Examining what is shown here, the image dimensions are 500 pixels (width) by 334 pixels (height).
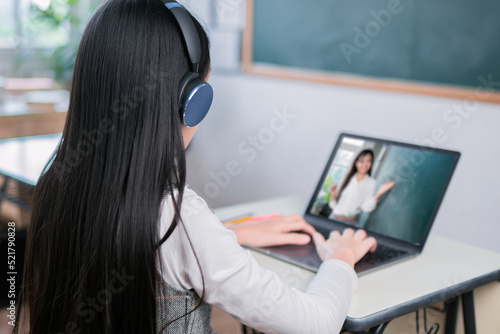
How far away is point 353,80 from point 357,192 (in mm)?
898

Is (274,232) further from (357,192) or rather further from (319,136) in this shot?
(319,136)

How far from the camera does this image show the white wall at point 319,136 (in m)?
1.81

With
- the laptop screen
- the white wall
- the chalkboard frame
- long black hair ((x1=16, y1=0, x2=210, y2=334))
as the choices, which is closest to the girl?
long black hair ((x1=16, y1=0, x2=210, y2=334))

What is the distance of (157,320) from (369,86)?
1.48 meters

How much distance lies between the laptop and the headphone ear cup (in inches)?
17.1

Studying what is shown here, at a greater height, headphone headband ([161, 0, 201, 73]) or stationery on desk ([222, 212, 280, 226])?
headphone headband ([161, 0, 201, 73])

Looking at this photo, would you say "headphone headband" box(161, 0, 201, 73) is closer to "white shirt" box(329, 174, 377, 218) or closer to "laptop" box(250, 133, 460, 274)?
"laptop" box(250, 133, 460, 274)

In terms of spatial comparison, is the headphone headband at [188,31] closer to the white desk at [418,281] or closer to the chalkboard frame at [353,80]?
the white desk at [418,281]

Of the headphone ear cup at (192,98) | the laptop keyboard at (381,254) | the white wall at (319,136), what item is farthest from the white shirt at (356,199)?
the headphone ear cup at (192,98)

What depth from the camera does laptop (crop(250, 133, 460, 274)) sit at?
1218 millimetres

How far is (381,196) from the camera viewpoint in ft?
4.28

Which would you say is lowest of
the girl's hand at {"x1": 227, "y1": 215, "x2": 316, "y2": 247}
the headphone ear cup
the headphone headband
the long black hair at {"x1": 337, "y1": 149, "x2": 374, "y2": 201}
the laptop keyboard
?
the laptop keyboard

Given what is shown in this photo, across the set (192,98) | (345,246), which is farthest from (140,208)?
(345,246)

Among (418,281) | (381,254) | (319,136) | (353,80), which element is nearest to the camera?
(418,281)
